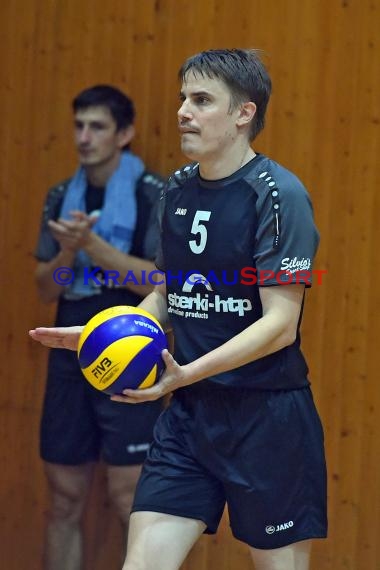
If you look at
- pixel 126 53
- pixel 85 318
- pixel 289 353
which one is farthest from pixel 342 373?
pixel 126 53

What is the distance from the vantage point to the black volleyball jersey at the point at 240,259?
10.6ft

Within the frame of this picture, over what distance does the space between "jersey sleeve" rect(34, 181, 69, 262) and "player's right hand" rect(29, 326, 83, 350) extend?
A: 164 cm

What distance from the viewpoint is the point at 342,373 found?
16.0 ft

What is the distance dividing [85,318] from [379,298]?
144 cm

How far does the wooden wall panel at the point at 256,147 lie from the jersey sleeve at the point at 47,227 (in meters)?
0.32

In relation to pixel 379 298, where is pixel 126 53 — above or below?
above

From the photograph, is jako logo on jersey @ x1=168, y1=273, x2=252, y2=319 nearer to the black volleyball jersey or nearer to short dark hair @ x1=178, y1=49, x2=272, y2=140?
the black volleyball jersey

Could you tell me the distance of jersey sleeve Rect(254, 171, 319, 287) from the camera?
321 cm

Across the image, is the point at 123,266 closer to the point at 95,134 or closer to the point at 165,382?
the point at 95,134

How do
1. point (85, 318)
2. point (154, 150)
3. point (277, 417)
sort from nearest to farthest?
point (277, 417) → point (85, 318) → point (154, 150)

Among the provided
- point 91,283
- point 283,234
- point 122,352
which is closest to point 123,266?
point 91,283

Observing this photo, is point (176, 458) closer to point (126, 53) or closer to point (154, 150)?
point (154, 150)

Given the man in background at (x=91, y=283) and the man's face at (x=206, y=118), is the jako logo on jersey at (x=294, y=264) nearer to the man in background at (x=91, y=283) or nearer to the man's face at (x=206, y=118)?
the man's face at (x=206, y=118)

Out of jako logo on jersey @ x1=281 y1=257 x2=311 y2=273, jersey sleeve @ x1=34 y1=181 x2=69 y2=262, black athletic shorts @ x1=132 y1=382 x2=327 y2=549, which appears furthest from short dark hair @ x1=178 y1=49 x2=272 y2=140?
jersey sleeve @ x1=34 y1=181 x2=69 y2=262
